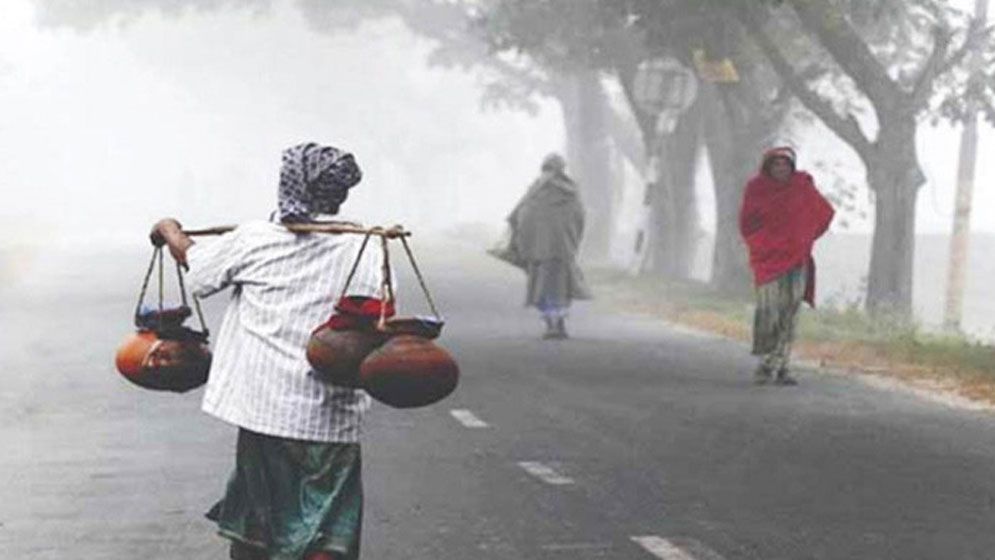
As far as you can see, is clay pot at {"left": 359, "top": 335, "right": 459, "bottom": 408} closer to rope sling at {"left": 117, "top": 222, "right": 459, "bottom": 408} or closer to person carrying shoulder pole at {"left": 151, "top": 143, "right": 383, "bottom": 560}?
rope sling at {"left": 117, "top": 222, "right": 459, "bottom": 408}

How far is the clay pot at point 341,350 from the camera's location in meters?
6.52

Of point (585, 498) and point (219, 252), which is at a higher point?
point (219, 252)

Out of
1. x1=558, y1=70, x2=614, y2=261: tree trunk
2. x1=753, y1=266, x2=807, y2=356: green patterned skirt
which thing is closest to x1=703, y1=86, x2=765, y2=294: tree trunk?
x1=558, y1=70, x2=614, y2=261: tree trunk

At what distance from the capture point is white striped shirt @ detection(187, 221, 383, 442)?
6750 millimetres

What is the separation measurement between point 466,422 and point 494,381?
2992 mm

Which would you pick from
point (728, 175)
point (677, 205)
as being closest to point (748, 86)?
point (728, 175)

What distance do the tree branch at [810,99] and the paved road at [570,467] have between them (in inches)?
290

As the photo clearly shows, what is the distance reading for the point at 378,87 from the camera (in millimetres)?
95375

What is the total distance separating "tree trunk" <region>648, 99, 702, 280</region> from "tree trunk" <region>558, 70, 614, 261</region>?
7.56m

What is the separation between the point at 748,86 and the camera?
30.4 meters

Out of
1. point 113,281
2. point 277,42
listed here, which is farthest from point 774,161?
point 277,42

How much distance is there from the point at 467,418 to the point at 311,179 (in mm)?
7625

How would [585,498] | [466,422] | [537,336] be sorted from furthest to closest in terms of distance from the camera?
[537,336] < [466,422] < [585,498]

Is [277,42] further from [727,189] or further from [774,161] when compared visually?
[774,161]
